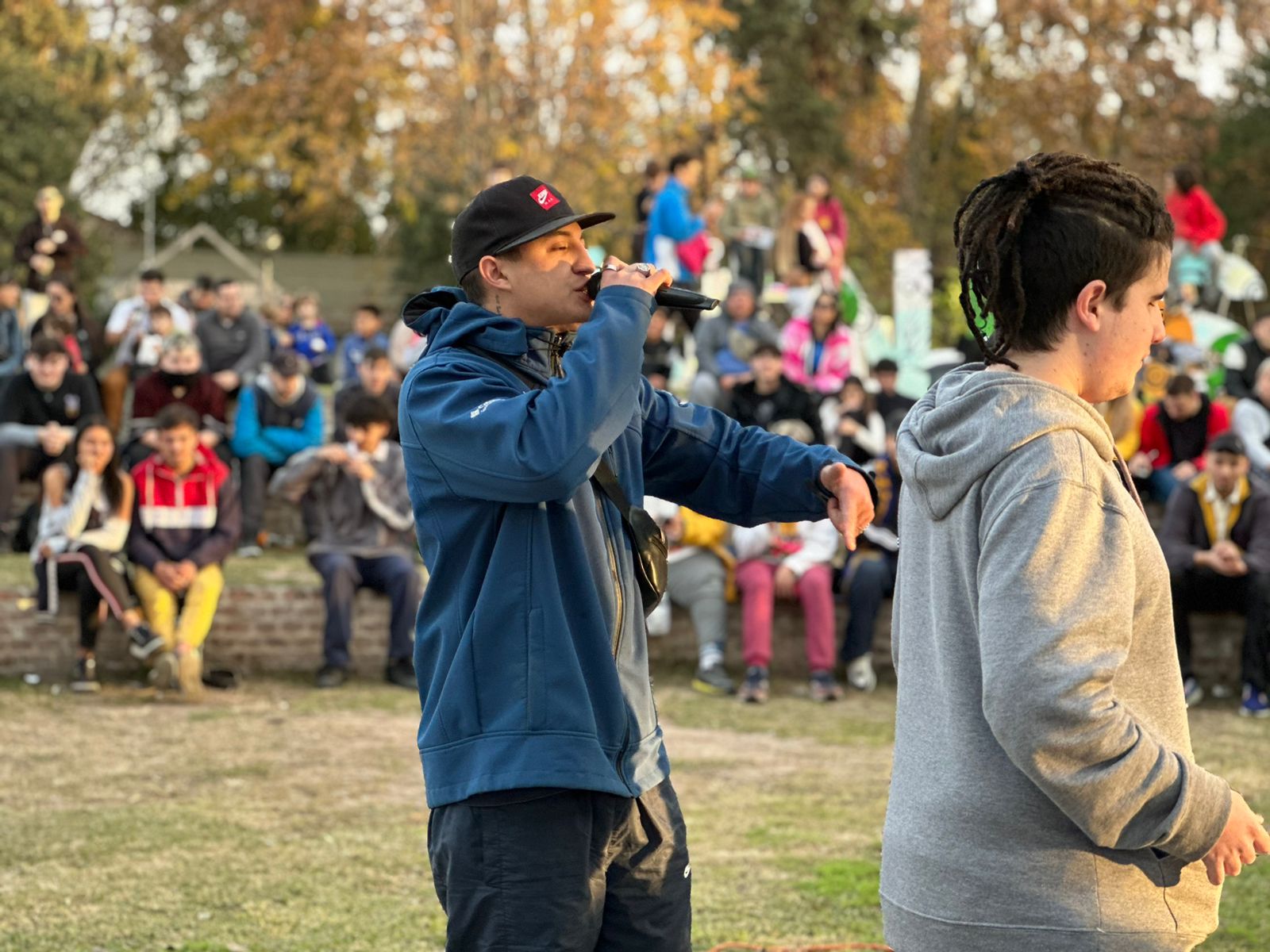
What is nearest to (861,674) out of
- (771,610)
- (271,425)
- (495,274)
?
(771,610)

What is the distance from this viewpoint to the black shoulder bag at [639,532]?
2828 millimetres

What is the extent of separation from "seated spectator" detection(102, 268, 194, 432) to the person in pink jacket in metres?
4.99

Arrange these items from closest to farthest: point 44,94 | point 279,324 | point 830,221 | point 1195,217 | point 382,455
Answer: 1. point 382,455
2. point 1195,217
3. point 830,221
4. point 279,324
5. point 44,94

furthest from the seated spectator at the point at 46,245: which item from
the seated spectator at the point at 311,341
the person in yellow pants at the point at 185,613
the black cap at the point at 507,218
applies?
the black cap at the point at 507,218

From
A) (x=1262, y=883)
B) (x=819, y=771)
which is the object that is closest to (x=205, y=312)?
(x=819, y=771)

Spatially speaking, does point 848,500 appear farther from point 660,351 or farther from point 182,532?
point 660,351

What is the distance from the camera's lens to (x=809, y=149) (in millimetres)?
29547

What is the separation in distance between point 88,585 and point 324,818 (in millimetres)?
3424

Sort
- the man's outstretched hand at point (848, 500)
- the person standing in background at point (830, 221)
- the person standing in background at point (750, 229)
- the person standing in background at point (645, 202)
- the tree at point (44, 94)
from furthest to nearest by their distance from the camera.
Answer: the tree at point (44, 94) < the person standing in background at point (830, 221) < the person standing in background at point (750, 229) < the person standing in background at point (645, 202) < the man's outstretched hand at point (848, 500)

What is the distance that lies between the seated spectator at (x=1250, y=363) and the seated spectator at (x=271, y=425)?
7012mm

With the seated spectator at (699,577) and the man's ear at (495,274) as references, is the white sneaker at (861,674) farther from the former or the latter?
the man's ear at (495,274)

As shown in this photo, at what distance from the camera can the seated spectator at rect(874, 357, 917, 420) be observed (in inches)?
491

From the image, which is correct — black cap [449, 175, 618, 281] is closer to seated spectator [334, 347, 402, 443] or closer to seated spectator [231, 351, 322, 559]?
seated spectator [334, 347, 402, 443]

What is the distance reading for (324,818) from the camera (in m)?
6.35
